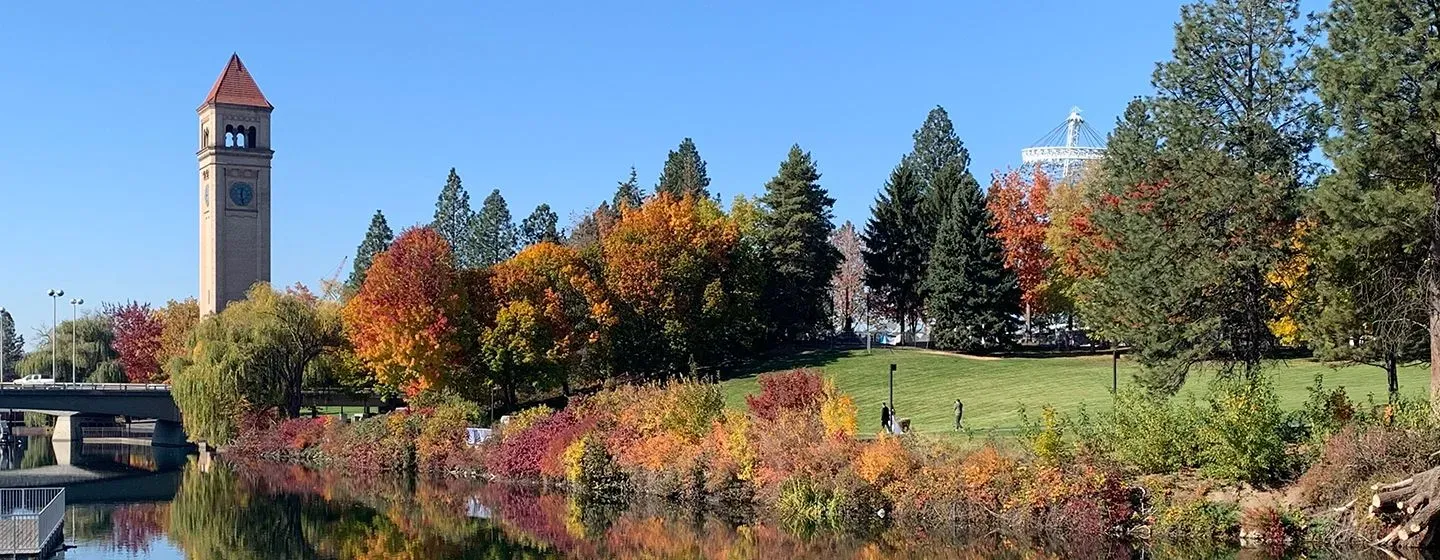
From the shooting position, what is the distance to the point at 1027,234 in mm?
78125

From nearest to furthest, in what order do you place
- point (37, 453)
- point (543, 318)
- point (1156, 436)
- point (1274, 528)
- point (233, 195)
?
point (1274, 528) → point (1156, 436) → point (543, 318) → point (37, 453) → point (233, 195)

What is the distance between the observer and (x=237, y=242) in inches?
4247

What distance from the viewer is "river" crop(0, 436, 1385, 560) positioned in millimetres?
35250

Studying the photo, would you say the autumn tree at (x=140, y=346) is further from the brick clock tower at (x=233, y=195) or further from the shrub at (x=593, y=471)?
the shrub at (x=593, y=471)

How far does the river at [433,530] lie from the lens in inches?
1388

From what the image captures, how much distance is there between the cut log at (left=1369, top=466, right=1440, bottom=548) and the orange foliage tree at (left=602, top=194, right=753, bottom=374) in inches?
1755

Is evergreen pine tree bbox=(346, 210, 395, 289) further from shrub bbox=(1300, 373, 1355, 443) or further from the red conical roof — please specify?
shrub bbox=(1300, 373, 1355, 443)

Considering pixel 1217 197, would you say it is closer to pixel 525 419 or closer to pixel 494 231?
pixel 525 419

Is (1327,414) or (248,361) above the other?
(248,361)

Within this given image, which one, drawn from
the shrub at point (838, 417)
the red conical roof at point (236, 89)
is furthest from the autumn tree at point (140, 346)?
the shrub at point (838, 417)

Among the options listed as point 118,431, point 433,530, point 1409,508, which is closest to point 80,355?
point 118,431

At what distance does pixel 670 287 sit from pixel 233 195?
47.1m

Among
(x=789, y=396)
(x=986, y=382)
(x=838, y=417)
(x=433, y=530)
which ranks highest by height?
(x=789, y=396)

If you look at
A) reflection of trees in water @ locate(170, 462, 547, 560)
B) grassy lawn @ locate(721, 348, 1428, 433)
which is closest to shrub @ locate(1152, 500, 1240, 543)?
grassy lawn @ locate(721, 348, 1428, 433)
